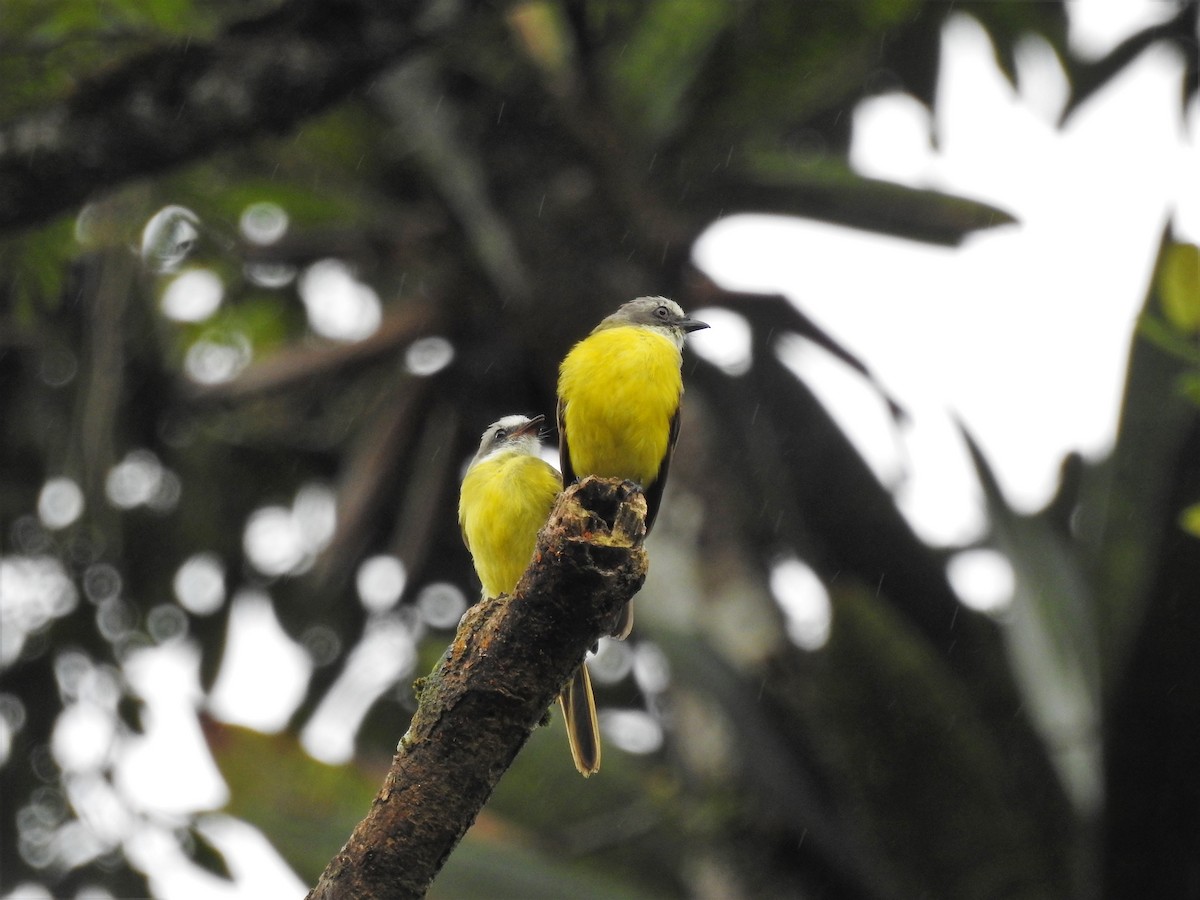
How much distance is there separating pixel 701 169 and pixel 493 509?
3414mm

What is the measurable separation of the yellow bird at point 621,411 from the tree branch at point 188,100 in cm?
165

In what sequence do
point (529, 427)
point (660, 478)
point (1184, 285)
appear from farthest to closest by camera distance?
point (529, 427) < point (660, 478) < point (1184, 285)

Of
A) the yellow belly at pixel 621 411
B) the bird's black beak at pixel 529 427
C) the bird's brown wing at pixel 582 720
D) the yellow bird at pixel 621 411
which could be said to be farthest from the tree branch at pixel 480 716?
the bird's black beak at pixel 529 427

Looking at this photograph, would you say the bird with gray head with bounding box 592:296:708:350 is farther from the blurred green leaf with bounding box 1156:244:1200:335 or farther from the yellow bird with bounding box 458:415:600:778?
the blurred green leaf with bounding box 1156:244:1200:335

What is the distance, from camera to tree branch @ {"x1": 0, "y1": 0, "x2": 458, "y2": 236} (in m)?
5.25

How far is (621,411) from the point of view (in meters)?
4.09

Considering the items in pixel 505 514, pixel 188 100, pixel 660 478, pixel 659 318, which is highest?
pixel 659 318

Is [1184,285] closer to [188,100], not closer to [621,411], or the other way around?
[621,411]

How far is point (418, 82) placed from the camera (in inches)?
320

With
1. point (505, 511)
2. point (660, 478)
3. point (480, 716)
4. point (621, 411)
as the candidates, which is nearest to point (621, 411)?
point (621, 411)

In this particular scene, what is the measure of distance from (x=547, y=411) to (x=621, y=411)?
10.9 ft

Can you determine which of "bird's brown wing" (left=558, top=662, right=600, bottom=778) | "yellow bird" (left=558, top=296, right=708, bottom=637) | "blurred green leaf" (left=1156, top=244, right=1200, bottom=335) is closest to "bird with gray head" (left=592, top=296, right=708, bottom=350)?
"yellow bird" (left=558, top=296, right=708, bottom=637)

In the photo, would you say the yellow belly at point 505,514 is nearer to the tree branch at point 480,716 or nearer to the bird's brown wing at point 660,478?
the bird's brown wing at point 660,478

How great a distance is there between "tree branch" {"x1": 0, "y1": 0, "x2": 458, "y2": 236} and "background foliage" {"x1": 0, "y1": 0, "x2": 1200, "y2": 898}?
0.01 meters
